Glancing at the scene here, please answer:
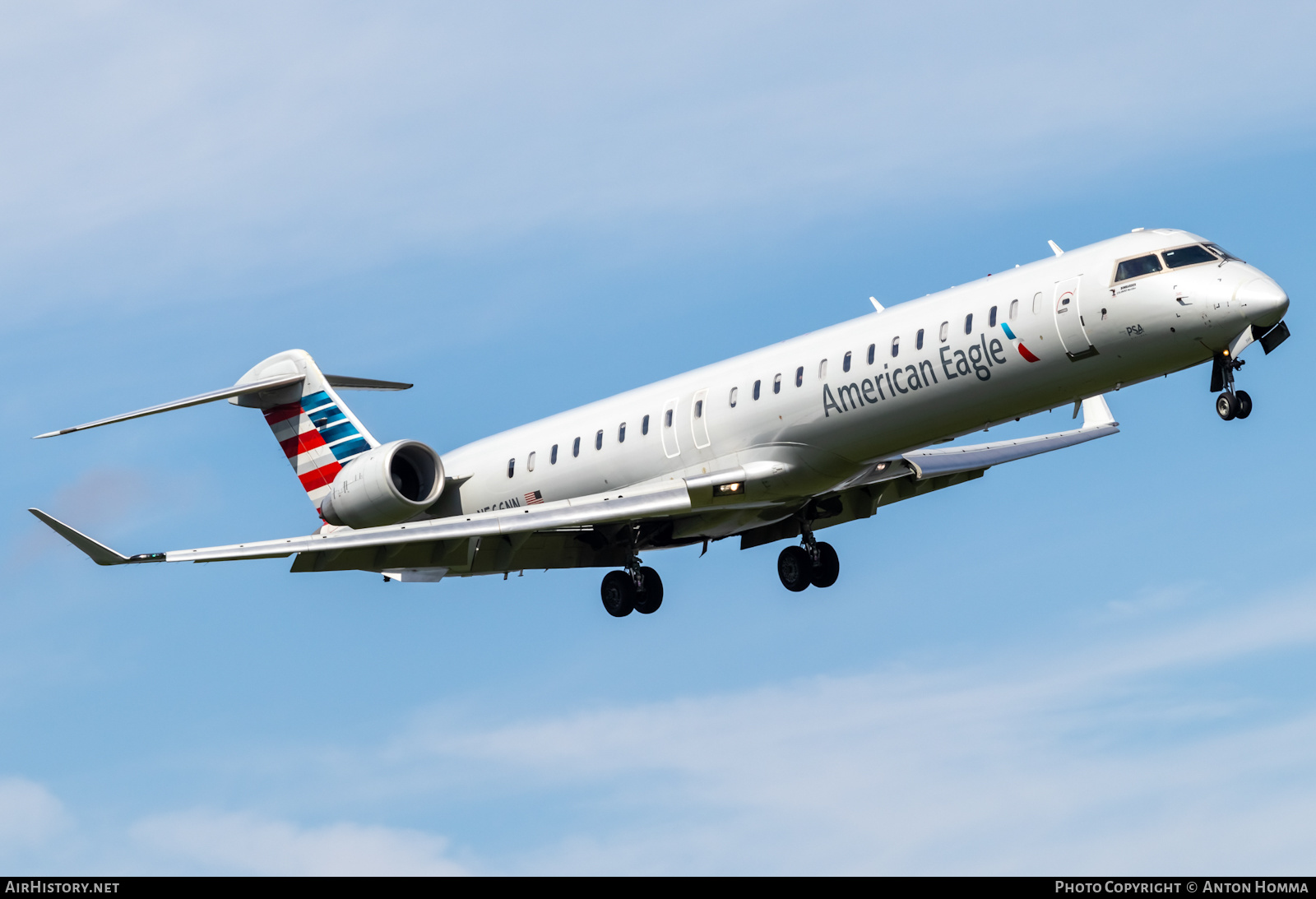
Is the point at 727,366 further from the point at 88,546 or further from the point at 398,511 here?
the point at 88,546

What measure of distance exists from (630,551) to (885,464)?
4522mm

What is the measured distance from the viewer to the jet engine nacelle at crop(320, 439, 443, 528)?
27.6 meters

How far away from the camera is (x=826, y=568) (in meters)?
27.6

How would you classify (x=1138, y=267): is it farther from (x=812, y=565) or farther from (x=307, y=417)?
(x=307, y=417)

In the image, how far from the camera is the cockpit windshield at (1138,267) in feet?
70.8

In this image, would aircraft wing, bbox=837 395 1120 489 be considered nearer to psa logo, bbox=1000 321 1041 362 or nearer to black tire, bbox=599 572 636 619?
psa logo, bbox=1000 321 1041 362

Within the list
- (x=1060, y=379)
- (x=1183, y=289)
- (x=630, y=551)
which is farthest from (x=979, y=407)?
(x=630, y=551)

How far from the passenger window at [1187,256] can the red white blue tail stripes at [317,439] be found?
14.9m

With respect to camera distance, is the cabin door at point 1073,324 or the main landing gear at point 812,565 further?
the main landing gear at point 812,565

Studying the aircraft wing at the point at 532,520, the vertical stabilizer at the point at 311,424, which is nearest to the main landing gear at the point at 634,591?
the aircraft wing at the point at 532,520

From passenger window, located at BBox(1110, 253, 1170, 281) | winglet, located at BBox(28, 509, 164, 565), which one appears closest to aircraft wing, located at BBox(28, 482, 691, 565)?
winglet, located at BBox(28, 509, 164, 565)

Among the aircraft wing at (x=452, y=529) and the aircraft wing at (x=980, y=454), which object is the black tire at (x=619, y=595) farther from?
the aircraft wing at (x=980, y=454)
